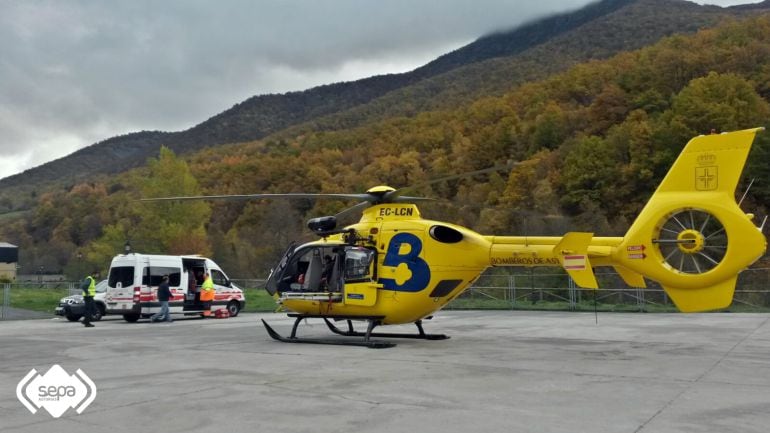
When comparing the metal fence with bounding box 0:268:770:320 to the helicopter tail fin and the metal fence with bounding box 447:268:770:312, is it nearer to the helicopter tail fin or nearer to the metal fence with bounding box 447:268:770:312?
the metal fence with bounding box 447:268:770:312

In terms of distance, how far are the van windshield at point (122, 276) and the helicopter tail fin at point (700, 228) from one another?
15.9 meters

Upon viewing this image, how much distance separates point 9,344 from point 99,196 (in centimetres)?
8222

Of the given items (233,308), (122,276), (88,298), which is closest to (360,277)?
(88,298)

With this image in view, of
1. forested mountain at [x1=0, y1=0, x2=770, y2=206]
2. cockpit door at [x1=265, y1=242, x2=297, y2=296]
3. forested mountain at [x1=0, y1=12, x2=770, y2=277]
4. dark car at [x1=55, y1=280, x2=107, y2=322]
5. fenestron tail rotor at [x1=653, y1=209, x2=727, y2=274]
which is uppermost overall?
forested mountain at [x1=0, y1=0, x2=770, y2=206]

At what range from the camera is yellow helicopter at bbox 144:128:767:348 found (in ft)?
34.8

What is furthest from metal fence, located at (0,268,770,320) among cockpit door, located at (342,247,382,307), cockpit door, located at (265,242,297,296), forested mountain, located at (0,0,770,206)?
forested mountain, located at (0,0,770,206)

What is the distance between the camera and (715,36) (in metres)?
59.2

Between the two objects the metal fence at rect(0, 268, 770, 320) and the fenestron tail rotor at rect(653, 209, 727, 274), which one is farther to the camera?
the metal fence at rect(0, 268, 770, 320)

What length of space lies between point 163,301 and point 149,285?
3.31 feet

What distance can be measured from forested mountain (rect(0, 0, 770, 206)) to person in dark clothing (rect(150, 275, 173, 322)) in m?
69.3

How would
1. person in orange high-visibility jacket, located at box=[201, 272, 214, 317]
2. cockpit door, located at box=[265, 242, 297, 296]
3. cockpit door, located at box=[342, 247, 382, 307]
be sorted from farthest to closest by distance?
1. person in orange high-visibility jacket, located at box=[201, 272, 214, 317]
2. cockpit door, located at box=[265, 242, 297, 296]
3. cockpit door, located at box=[342, 247, 382, 307]

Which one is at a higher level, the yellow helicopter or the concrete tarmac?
the yellow helicopter

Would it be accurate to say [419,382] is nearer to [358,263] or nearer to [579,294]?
[358,263]

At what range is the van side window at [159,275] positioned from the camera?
21.4 metres
